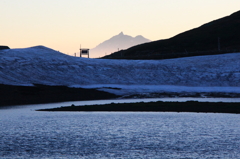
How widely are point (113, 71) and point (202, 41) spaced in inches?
3488

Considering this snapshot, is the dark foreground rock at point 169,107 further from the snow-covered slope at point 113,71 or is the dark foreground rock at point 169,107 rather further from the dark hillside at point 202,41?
the dark hillside at point 202,41

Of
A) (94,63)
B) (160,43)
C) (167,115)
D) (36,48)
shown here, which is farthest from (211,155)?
(160,43)

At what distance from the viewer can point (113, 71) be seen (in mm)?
90562

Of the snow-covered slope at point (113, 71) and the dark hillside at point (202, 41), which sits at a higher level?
the dark hillside at point (202, 41)

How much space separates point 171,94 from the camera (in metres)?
73.1

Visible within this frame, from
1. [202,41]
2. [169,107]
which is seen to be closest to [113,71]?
[169,107]

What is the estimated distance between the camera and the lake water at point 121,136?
25.8m

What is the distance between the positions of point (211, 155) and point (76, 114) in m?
26.2

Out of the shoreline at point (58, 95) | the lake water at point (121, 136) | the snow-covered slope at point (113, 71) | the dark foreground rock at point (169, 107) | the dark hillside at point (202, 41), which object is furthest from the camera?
the dark hillside at point (202, 41)

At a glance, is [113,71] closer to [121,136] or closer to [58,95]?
[58,95]

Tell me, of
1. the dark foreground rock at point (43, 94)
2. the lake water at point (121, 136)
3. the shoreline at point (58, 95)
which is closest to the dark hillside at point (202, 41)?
the dark foreground rock at point (43, 94)

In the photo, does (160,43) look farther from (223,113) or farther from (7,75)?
(223,113)

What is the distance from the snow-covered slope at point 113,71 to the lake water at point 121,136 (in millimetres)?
36257

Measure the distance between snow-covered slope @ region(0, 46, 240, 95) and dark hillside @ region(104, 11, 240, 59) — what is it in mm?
59526
